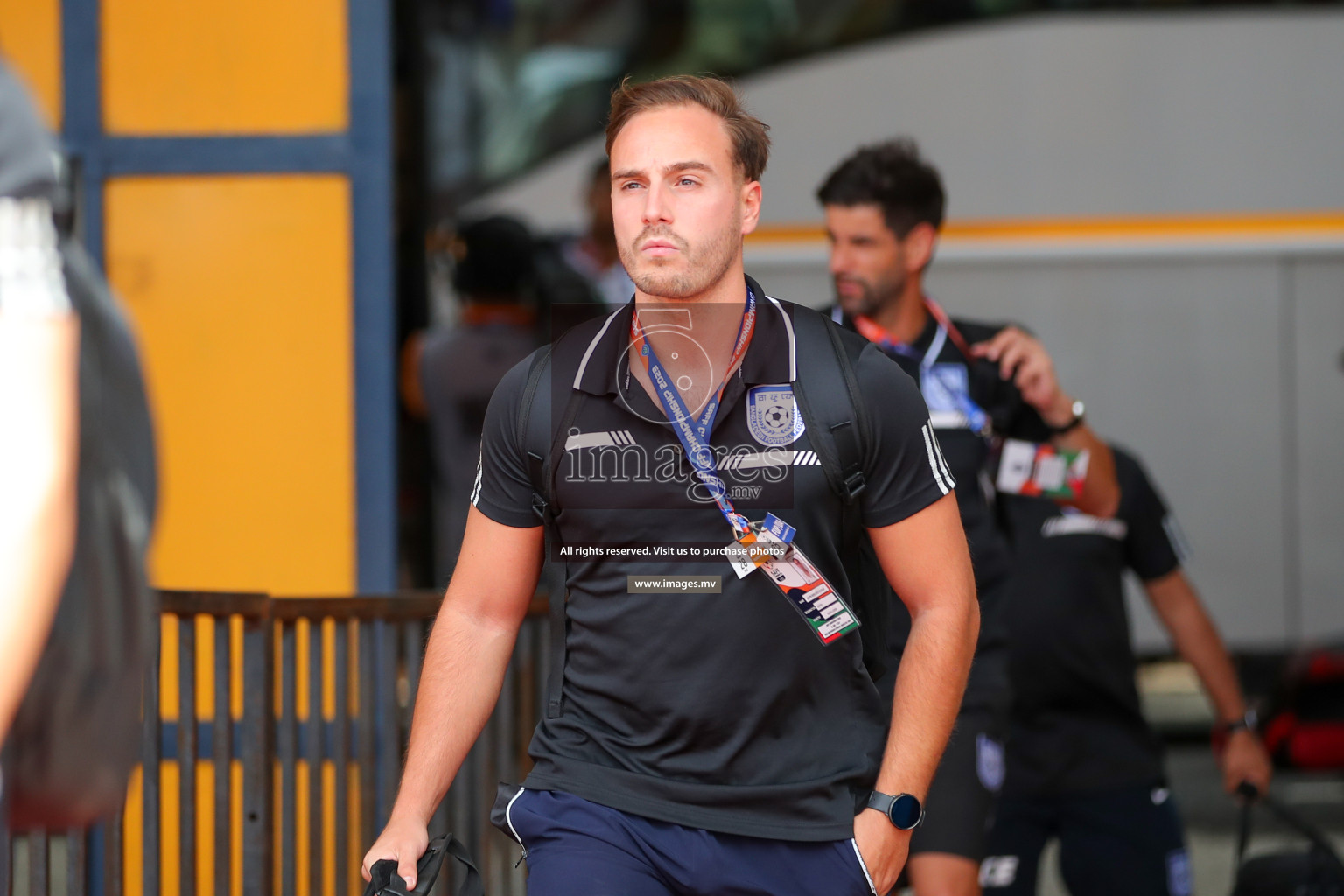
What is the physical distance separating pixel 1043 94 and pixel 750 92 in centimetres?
137

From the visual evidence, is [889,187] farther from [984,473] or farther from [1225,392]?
[1225,392]

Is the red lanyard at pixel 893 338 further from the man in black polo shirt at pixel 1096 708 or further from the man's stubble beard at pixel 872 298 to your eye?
the man in black polo shirt at pixel 1096 708

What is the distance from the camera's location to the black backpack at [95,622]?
158 centimetres

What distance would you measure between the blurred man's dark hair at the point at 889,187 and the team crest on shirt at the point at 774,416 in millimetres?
1506

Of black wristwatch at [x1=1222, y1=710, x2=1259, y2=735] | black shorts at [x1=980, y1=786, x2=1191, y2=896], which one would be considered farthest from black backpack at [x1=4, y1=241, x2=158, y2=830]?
black wristwatch at [x1=1222, y1=710, x2=1259, y2=735]

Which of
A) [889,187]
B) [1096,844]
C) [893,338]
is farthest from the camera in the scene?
[1096,844]

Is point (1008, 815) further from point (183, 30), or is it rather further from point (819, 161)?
point (819, 161)

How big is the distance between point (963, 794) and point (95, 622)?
262 cm

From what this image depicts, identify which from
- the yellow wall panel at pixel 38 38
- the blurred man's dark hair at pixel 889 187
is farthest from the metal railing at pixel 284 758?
the yellow wall panel at pixel 38 38

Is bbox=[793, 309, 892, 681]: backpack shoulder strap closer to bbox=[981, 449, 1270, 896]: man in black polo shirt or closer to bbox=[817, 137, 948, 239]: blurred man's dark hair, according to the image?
bbox=[817, 137, 948, 239]: blurred man's dark hair

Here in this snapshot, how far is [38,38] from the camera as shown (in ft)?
15.6

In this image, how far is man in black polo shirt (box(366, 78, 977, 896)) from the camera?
106 inches

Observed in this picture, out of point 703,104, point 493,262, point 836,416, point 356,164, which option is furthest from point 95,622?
point 493,262

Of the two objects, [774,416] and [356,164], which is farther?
[356,164]
